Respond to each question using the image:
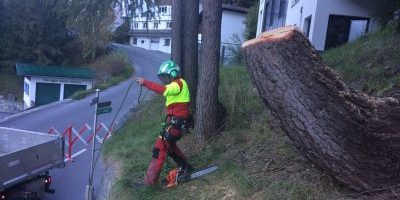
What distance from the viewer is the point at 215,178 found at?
6.29 m

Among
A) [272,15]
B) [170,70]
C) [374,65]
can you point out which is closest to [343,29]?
[374,65]

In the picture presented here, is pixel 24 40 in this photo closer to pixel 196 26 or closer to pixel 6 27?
pixel 6 27

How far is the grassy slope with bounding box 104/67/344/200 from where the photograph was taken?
516cm

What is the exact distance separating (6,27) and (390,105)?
43.5 metres

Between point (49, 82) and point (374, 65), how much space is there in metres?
30.1

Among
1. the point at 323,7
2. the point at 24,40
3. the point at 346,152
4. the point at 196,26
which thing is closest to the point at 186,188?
the point at 346,152

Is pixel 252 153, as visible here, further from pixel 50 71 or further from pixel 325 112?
pixel 50 71

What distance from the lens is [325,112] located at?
4.19 meters

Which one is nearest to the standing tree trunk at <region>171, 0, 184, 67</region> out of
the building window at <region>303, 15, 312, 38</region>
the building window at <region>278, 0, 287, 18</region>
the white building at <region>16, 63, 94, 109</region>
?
the building window at <region>303, 15, 312, 38</region>

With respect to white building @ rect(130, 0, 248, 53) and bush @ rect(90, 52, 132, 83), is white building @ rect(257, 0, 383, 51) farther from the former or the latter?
bush @ rect(90, 52, 132, 83)

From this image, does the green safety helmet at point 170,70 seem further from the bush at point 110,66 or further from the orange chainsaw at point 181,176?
the bush at point 110,66

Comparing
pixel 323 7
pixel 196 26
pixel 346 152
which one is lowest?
pixel 346 152

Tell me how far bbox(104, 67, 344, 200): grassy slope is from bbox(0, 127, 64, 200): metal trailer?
124 cm

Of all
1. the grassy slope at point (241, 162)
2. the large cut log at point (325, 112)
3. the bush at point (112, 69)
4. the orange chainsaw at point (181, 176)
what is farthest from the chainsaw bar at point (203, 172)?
the bush at point (112, 69)
